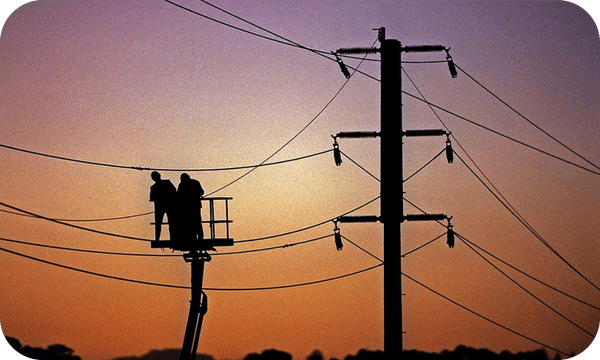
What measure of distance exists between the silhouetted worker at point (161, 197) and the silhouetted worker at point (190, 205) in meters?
0.21

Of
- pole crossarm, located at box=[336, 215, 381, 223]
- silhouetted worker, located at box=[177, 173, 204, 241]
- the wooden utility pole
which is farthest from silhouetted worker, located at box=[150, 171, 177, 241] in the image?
the wooden utility pole

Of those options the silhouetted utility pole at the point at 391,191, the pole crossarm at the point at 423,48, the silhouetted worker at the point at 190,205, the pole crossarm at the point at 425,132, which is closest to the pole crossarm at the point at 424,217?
the silhouetted utility pole at the point at 391,191

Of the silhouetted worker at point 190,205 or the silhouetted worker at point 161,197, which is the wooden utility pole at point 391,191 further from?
the silhouetted worker at point 161,197

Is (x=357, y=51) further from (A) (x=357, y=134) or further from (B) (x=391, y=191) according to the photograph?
(B) (x=391, y=191)

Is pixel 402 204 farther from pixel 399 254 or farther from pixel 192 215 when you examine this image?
pixel 192 215

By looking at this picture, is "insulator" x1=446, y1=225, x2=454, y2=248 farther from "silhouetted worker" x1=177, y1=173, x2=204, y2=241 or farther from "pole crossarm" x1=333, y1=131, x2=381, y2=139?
"silhouetted worker" x1=177, y1=173, x2=204, y2=241

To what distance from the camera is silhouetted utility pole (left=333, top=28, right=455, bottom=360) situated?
889 inches

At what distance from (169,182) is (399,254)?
6.05 m

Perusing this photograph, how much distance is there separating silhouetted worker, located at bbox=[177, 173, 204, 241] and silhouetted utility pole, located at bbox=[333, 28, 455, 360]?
178 inches

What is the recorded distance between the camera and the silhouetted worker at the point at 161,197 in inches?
1025

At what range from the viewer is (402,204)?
2278 cm

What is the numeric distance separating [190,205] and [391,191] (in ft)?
17.3

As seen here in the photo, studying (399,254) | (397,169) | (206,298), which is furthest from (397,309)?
(206,298)

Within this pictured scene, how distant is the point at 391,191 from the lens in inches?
896
